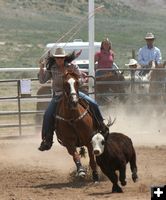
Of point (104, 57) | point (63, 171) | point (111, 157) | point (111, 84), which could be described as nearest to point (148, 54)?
point (104, 57)

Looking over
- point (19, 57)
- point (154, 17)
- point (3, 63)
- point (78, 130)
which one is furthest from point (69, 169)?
point (154, 17)

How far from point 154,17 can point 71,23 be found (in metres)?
8.82

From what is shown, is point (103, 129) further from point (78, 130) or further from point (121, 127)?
point (121, 127)

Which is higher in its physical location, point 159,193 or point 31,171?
point 159,193

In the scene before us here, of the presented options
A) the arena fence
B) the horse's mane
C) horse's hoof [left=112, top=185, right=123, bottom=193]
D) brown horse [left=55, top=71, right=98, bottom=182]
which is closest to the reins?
brown horse [left=55, top=71, right=98, bottom=182]

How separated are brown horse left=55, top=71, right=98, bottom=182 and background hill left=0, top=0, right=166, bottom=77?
31.8m

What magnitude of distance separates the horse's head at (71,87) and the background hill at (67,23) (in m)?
32.1

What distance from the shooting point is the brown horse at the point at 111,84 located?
16.1 meters

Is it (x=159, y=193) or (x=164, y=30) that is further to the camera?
(x=164, y=30)

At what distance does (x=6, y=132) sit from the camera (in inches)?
650

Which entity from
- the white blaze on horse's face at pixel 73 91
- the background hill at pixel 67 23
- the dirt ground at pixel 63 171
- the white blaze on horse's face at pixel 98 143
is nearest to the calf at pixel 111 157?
the white blaze on horse's face at pixel 98 143

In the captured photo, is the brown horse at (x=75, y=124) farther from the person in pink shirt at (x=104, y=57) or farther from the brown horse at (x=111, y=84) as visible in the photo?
the person in pink shirt at (x=104, y=57)

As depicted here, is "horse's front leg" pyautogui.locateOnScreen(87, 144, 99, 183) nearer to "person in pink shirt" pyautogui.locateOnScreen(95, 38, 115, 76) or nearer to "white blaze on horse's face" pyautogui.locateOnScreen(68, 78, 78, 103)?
"white blaze on horse's face" pyautogui.locateOnScreen(68, 78, 78, 103)

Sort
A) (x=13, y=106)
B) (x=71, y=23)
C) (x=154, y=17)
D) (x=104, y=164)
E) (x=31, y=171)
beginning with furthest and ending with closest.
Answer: (x=154, y=17), (x=71, y=23), (x=13, y=106), (x=31, y=171), (x=104, y=164)
